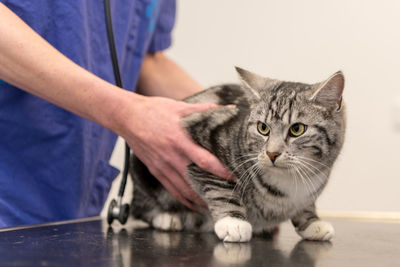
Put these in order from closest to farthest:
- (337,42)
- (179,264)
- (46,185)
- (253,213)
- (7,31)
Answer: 1. (179,264)
2. (7,31)
3. (253,213)
4. (46,185)
5. (337,42)

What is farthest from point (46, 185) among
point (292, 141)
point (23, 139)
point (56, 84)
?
point (292, 141)

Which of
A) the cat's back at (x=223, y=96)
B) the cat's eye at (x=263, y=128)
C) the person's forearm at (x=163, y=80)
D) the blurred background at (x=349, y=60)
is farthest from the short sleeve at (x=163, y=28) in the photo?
the blurred background at (x=349, y=60)

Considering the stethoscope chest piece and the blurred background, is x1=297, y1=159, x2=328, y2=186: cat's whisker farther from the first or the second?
the blurred background

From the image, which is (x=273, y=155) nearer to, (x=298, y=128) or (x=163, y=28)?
(x=298, y=128)

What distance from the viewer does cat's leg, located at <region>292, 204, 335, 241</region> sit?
0.94m

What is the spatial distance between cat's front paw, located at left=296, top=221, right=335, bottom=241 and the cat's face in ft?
0.34

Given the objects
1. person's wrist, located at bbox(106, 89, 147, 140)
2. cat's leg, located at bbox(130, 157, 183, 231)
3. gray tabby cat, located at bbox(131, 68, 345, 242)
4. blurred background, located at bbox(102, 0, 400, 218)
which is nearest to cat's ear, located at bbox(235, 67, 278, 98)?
gray tabby cat, located at bbox(131, 68, 345, 242)

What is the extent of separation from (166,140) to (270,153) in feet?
0.68

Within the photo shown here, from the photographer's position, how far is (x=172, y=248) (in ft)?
2.52

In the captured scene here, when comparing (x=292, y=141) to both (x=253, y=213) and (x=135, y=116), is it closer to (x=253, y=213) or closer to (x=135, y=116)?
(x=253, y=213)

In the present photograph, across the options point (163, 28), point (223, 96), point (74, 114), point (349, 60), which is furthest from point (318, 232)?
point (349, 60)

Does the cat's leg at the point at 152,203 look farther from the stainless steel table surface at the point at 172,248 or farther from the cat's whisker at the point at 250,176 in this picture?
the cat's whisker at the point at 250,176

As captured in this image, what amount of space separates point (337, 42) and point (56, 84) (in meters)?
1.45

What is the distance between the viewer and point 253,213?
1.02 m
